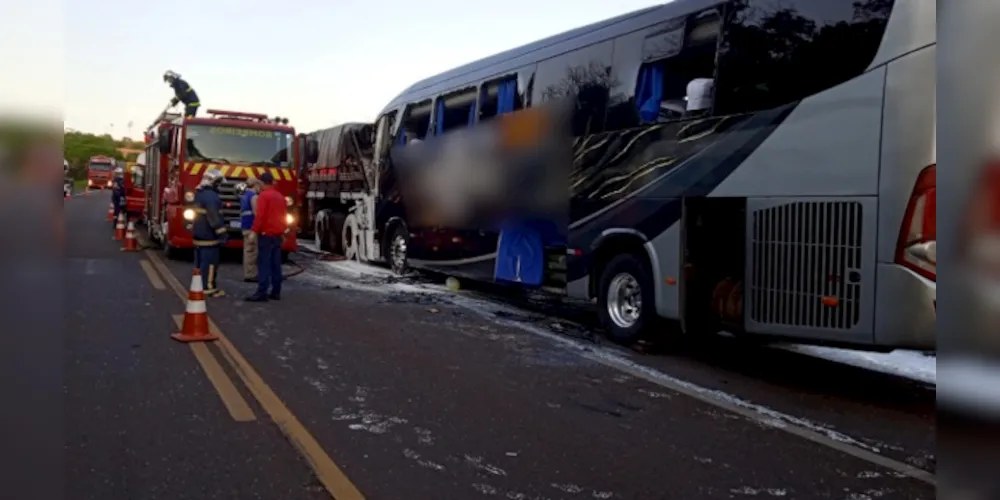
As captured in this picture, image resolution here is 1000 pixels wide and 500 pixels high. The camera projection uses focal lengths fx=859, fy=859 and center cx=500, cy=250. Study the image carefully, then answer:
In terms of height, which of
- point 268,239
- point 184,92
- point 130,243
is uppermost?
point 184,92

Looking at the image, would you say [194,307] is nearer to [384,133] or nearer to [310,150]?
[384,133]

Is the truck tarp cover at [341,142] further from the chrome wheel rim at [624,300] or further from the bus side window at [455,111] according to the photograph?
the chrome wheel rim at [624,300]

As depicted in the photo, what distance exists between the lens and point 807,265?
6.82 metres

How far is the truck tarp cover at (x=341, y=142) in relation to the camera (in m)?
A: 18.0

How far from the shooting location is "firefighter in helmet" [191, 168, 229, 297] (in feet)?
37.1

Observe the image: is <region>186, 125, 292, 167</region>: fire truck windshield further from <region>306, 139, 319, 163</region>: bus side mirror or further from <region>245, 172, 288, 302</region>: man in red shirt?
<region>245, 172, 288, 302</region>: man in red shirt

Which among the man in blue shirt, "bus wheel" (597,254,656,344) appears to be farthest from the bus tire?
"bus wheel" (597,254,656,344)

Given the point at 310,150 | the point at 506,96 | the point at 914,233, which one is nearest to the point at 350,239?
the point at 310,150

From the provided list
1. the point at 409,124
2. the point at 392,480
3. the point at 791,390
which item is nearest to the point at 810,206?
the point at 791,390

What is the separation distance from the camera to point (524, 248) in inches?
426

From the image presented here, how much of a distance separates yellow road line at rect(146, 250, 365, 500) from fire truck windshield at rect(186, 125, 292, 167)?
317 inches

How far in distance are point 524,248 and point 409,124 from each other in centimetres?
454

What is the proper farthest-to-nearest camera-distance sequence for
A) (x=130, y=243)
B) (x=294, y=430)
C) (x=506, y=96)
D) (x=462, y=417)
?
(x=130, y=243) < (x=506, y=96) < (x=462, y=417) < (x=294, y=430)

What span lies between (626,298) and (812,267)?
263cm
